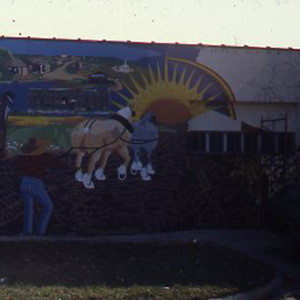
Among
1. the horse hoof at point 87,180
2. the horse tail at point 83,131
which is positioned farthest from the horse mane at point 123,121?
the horse hoof at point 87,180

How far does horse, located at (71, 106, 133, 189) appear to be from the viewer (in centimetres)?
1484

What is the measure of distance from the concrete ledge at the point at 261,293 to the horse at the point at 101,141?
6051mm

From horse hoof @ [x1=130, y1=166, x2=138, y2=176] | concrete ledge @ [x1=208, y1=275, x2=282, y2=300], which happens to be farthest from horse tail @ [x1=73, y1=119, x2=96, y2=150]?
concrete ledge @ [x1=208, y1=275, x2=282, y2=300]

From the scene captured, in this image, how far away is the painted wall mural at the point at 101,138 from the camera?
578 inches

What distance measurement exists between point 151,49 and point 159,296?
25.8ft

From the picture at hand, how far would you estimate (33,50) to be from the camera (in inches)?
581

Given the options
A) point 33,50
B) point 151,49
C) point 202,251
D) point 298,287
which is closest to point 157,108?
point 151,49

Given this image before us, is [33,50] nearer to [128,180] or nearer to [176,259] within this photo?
[128,180]

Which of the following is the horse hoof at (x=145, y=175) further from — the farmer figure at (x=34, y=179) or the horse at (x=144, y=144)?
the farmer figure at (x=34, y=179)

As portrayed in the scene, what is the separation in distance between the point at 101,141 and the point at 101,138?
0.07 metres

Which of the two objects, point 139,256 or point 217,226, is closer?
point 139,256

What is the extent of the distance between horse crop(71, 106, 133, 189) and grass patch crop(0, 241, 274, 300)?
2.30 m

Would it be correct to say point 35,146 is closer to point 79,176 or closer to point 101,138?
point 79,176

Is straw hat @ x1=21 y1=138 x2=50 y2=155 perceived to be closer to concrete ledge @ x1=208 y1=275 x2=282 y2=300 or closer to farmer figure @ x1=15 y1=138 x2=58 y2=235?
farmer figure @ x1=15 y1=138 x2=58 y2=235
